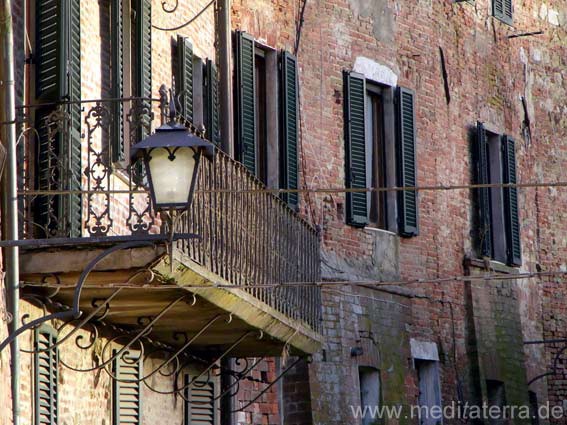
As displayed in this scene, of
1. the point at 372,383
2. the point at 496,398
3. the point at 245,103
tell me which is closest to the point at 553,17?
the point at 496,398

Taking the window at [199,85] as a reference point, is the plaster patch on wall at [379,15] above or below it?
above

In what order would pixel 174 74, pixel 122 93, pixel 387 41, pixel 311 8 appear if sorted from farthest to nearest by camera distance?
pixel 387 41
pixel 311 8
pixel 174 74
pixel 122 93

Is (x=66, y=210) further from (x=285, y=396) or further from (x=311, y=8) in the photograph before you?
(x=311, y=8)

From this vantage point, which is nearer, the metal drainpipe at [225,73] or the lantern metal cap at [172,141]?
the lantern metal cap at [172,141]

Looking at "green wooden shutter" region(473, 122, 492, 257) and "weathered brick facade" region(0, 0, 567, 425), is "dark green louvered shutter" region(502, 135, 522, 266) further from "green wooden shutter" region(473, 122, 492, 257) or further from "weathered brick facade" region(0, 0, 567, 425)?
"green wooden shutter" region(473, 122, 492, 257)

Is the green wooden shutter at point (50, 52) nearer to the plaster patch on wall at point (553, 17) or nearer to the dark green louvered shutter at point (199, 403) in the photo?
the dark green louvered shutter at point (199, 403)

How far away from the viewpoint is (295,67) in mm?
19375

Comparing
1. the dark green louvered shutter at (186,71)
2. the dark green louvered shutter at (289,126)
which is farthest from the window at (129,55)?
the dark green louvered shutter at (289,126)

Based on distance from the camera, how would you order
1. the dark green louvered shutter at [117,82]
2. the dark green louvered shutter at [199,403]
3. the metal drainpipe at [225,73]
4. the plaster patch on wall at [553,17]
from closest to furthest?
1. the dark green louvered shutter at [117,82]
2. the dark green louvered shutter at [199,403]
3. the metal drainpipe at [225,73]
4. the plaster patch on wall at [553,17]

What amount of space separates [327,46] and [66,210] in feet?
26.5

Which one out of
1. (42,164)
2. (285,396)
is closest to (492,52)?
A: (285,396)

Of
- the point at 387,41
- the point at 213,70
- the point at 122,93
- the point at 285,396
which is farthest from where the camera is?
the point at 387,41

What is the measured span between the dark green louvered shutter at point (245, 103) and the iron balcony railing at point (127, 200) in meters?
1.85

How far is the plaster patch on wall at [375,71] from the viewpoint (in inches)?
819
